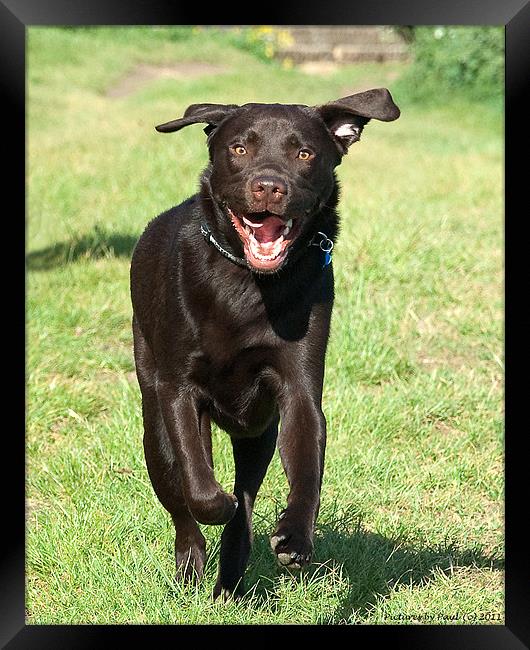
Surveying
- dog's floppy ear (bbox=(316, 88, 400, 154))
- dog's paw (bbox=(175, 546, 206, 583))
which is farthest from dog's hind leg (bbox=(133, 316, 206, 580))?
dog's floppy ear (bbox=(316, 88, 400, 154))

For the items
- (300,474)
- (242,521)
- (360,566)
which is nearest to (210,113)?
(300,474)

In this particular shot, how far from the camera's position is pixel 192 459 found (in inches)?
144

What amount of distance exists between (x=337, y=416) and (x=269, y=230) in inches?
80.9

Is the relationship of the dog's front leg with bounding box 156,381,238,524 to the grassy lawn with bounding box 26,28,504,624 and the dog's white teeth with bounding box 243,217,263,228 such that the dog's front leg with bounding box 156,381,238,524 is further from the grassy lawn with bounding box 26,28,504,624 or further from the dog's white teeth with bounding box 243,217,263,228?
the dog's white teeth with bounding box 243,217,263,228

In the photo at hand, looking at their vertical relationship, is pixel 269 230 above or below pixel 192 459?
above

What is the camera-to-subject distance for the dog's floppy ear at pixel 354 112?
12.0 feet

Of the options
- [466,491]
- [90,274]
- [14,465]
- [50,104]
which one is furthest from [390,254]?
[50,104]

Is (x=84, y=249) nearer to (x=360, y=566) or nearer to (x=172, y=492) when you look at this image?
(x=172, y=492)

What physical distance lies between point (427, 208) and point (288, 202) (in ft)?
22.7

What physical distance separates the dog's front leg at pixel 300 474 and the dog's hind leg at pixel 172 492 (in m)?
0.69

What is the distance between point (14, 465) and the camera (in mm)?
3768

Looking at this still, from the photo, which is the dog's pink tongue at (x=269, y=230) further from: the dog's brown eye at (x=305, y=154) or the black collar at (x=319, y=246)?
the dog's brown eye at (x=305, y=154)

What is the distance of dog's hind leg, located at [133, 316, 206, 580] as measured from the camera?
4168 mm

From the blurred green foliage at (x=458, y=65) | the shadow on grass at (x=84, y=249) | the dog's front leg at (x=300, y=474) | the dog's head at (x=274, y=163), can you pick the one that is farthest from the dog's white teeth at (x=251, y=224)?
the blurred green foliage at (x=458, y=65)
